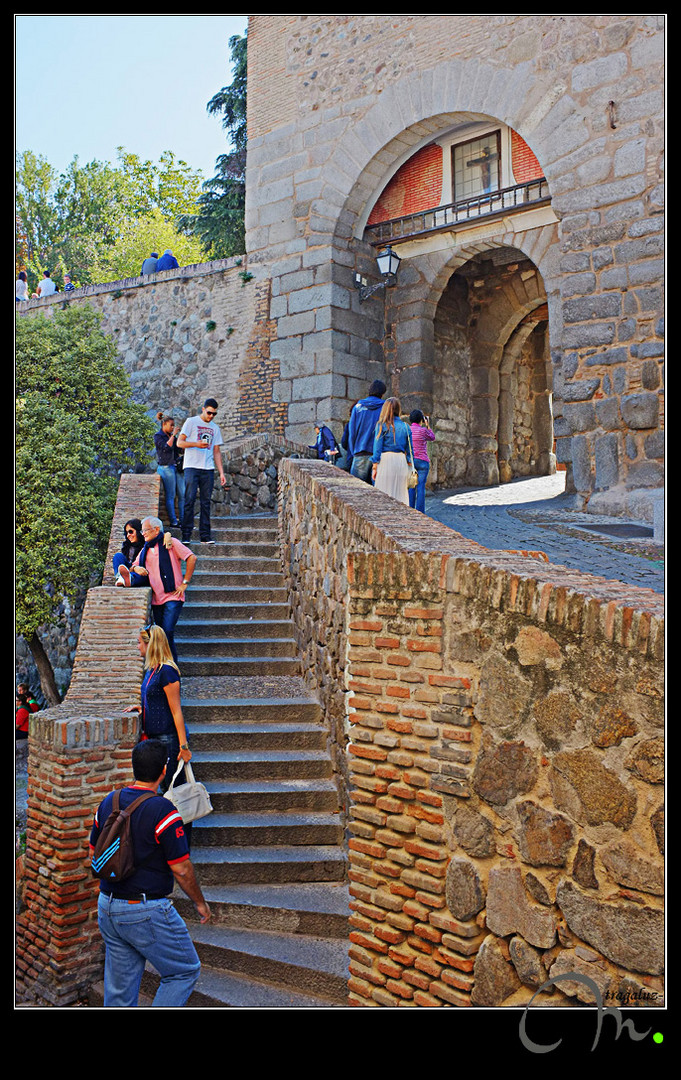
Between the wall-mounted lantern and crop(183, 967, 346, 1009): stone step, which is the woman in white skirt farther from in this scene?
the wall-mounted lantern

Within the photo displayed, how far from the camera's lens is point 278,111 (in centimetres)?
1419

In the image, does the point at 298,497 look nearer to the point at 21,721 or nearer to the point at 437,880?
the point at 437,880

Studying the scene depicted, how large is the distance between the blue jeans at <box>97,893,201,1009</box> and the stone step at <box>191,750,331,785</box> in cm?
213

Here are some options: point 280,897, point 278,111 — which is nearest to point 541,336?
point 278,111

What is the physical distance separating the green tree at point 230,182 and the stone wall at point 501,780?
58.5ft

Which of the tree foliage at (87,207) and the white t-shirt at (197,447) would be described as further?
the tree foliage at (87,207)

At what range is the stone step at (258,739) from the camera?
6.12m

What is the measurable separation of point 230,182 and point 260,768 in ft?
59.2

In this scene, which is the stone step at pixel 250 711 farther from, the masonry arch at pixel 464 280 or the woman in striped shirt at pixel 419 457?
the masonry arch at pixel 464 280

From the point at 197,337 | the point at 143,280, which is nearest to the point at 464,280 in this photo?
the point at 197,337

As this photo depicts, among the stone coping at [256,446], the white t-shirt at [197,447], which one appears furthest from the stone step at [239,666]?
the stone coping at [256,446]

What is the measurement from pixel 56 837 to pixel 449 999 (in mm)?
2905

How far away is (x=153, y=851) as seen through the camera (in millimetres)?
3656

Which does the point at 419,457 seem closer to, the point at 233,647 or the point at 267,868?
the point at 233,647
